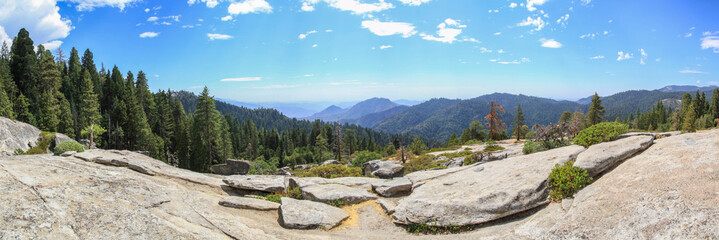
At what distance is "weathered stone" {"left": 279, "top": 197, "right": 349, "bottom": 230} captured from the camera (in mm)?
10992

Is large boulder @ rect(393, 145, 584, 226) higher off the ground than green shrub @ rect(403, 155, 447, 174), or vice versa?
large boulder @ rect(393, 145, 584, 226)

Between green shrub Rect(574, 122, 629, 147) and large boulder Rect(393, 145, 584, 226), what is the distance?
0.62m

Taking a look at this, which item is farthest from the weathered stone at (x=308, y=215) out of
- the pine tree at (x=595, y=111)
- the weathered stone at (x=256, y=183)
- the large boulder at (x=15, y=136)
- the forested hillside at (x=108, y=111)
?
the pine tree at (x=595, y=111)

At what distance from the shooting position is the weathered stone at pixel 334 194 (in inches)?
572

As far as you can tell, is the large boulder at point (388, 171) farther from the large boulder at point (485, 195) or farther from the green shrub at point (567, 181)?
the green shrub at point (567, 181)

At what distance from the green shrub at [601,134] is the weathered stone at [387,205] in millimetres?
9218

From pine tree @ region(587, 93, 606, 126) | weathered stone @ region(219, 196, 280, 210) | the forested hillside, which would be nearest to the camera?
weathered stone @ region(219, 196, 280, 210)

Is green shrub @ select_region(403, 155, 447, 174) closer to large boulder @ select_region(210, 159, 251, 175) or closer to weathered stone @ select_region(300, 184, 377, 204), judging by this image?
weathered stone @ select_region(300, 184, 377, 204)

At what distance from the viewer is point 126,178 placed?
10430 mm

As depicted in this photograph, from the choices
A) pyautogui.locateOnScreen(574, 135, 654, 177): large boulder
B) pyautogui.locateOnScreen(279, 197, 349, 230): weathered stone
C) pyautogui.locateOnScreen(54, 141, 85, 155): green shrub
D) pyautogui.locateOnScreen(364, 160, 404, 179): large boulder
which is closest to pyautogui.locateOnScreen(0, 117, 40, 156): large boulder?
pyautogui.locateOnScreen(54, 141, 85, 155): green shrub

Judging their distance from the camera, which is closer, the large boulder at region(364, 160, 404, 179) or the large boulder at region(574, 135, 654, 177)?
the large boulder at region(574, 135, 654, 177)

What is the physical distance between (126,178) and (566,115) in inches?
2755

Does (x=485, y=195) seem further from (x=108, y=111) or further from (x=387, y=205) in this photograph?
(x=108, y=111)

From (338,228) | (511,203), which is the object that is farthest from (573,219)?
(338,228)
